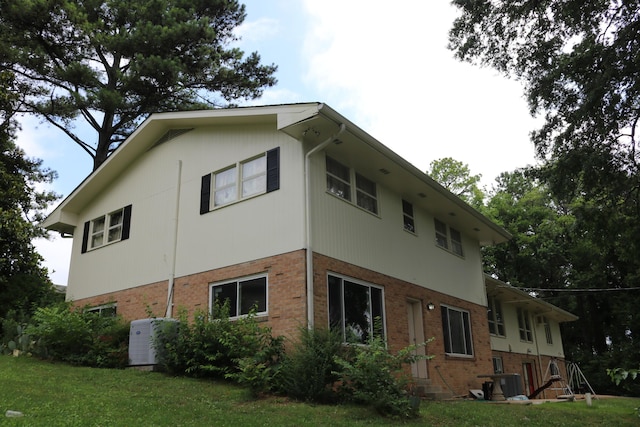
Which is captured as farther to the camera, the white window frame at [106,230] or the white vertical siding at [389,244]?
the white window frame at [106,230]

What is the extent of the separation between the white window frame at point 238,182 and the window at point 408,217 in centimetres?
449

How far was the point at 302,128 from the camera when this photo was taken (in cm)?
1140

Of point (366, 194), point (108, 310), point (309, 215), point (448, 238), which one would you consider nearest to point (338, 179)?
point (366, 194)

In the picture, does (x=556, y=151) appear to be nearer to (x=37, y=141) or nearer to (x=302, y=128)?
(x=302, y=128)

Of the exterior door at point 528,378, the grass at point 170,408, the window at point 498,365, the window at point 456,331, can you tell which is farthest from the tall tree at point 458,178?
the grass at point 170,408

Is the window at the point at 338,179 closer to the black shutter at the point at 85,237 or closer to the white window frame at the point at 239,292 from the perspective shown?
the white window frame at the point at 239,292

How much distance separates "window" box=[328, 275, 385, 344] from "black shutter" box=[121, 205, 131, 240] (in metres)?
7.09

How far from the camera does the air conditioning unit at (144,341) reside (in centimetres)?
1163

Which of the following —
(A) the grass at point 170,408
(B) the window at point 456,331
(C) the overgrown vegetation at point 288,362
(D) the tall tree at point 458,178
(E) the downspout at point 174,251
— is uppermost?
(D) the tall tree at point 458,178

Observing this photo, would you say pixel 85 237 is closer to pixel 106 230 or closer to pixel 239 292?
pixel 106 230

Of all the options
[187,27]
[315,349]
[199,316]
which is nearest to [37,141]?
[187,27]

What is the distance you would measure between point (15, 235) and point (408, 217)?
12945 mm

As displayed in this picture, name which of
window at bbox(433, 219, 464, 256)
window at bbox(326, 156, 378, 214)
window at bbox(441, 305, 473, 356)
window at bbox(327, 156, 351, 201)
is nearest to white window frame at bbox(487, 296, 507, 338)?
window at bbox(433, 219, 464, 256)

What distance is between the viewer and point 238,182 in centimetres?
1291
